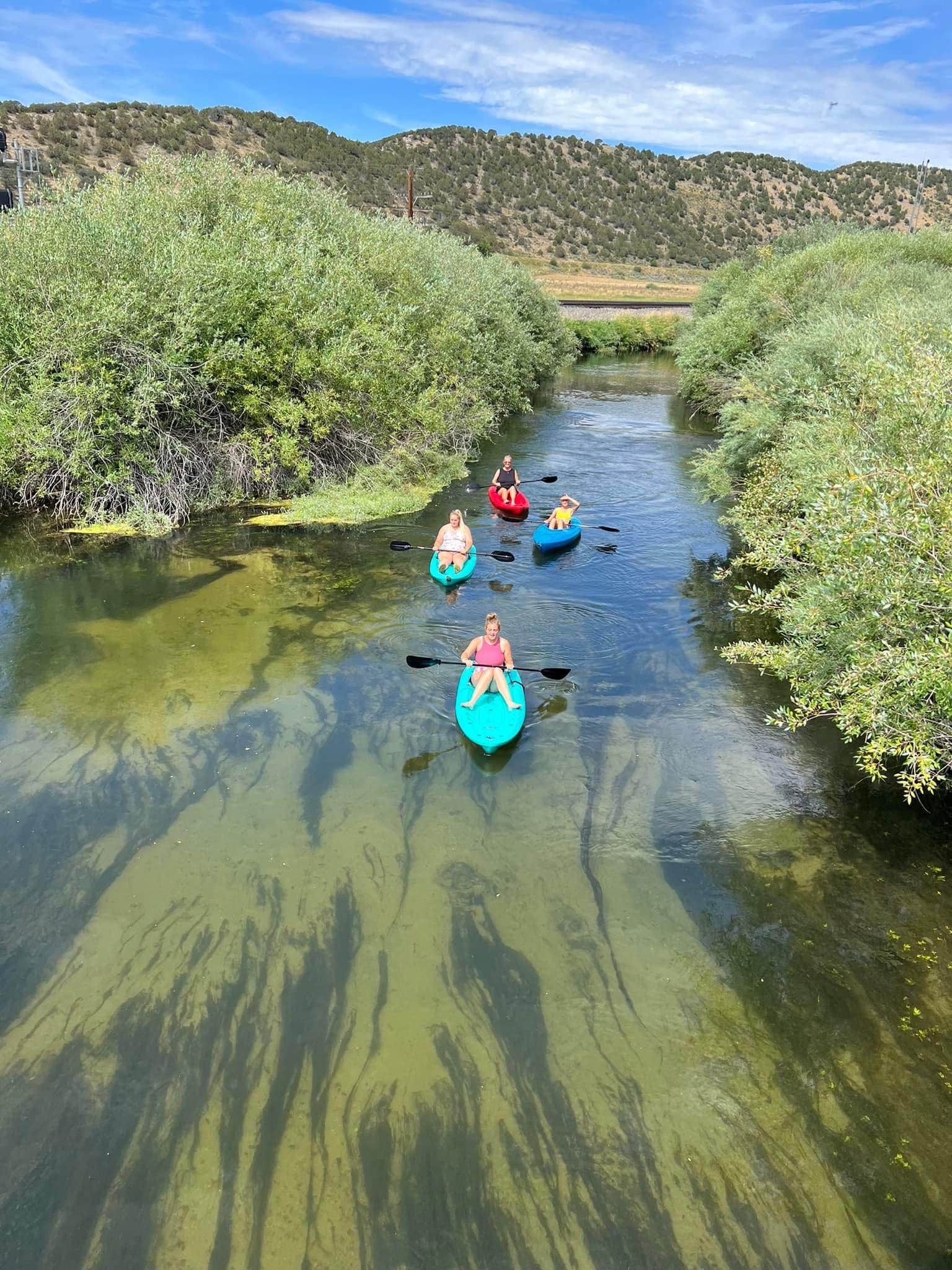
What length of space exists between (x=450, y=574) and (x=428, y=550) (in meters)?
2.09

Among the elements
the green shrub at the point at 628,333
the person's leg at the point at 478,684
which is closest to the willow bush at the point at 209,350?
the person's leg at the point at 478,684

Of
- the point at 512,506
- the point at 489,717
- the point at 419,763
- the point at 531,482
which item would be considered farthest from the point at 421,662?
the point at 531,482

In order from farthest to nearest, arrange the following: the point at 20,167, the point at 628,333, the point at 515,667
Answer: the point at 628,333, the point at 20,167, the point at 515,667

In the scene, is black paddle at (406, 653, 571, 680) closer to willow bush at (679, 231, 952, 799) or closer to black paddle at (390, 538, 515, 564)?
willow bush at (679, 231, 952, 799)

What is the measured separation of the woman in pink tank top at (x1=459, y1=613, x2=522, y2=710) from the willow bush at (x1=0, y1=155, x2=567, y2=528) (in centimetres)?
896

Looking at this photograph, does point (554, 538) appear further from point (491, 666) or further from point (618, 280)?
point (618, 280)

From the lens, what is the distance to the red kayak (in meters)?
18.3

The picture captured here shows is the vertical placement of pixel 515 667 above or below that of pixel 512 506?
above

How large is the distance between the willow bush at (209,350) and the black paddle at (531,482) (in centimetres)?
132

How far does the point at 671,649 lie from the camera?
12.3 meters

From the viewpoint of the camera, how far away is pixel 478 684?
9938 mm

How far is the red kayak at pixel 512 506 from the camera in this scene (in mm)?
18266

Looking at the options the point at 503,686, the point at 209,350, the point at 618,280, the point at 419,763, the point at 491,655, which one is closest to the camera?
the point at 419,763

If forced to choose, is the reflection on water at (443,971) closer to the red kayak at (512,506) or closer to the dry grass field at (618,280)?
the red kayak at (512,506)
